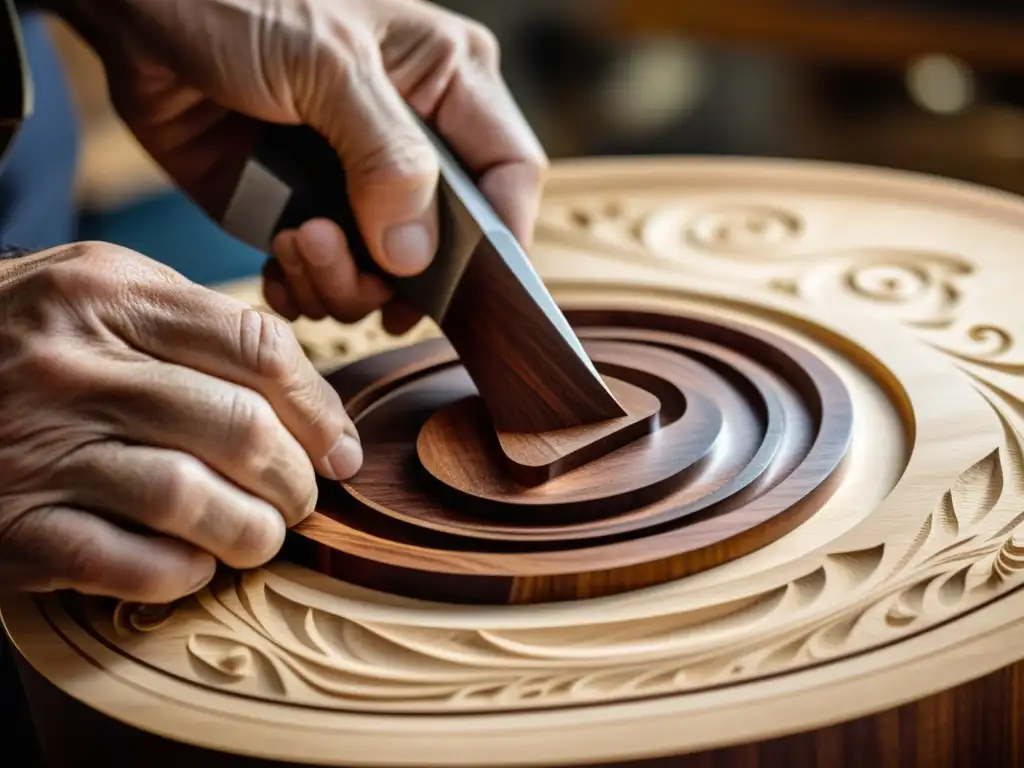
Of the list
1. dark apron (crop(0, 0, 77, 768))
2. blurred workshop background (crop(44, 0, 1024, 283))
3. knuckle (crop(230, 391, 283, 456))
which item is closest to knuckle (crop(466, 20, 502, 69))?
dark apron (crop(0, 0, 77, 768))

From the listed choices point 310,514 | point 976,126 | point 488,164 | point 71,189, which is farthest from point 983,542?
point 976,126

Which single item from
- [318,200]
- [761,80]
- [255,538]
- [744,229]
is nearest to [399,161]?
[318,200]

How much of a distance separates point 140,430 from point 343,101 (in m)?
0.43

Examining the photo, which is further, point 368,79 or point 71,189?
point 71,189

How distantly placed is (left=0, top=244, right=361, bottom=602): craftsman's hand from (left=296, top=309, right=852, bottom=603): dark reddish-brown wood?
0.07m

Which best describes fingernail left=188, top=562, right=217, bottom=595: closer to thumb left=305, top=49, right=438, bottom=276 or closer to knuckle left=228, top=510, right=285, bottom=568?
knuckle left=228, top=510, right=285, bottom=568

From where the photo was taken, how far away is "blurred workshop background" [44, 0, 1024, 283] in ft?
9.54

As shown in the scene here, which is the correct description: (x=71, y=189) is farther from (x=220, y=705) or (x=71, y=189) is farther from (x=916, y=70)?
(x=916, y=70)

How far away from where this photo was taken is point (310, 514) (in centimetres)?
89

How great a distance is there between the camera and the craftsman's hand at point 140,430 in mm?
771

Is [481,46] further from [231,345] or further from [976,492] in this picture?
[976,492]

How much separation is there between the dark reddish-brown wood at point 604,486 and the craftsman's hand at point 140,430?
0.07 metres

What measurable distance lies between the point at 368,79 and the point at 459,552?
1.63 ft

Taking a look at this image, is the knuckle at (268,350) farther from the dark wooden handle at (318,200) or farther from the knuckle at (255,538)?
the dark wooden handle at (318,200)
